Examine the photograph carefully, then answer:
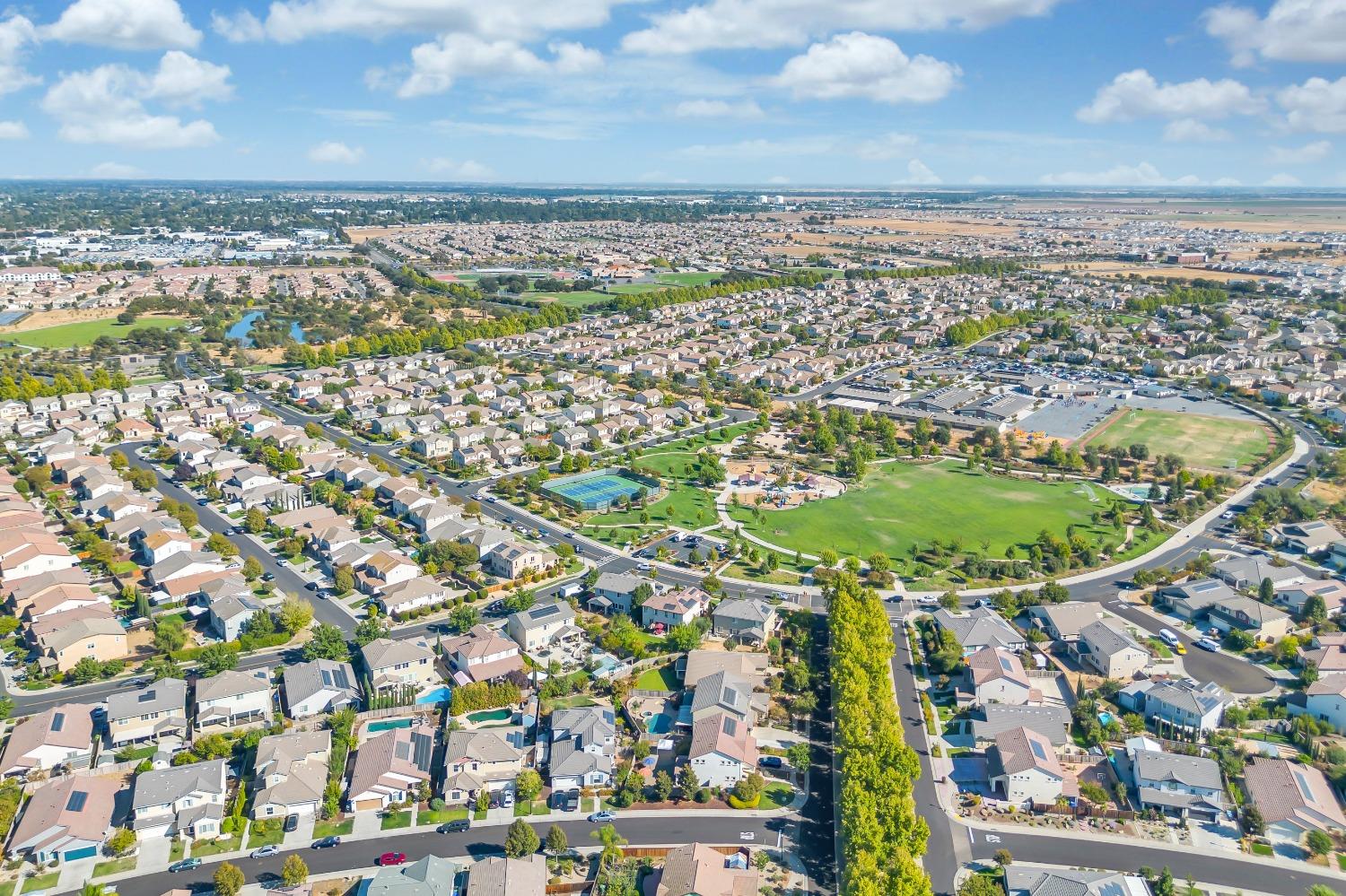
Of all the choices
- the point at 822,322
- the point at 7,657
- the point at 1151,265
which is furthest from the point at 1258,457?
the point at 1151,265

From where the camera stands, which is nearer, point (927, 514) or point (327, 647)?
point (327, 647)

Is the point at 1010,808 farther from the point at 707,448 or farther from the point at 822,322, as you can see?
the point at 822,322

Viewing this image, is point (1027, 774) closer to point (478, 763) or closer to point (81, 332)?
point (478, 763)

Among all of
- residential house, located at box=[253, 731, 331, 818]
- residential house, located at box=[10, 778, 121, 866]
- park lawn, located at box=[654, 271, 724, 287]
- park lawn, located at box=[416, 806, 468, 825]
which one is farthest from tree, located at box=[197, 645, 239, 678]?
park lawn, located at box=[654, 271, 724, 287]

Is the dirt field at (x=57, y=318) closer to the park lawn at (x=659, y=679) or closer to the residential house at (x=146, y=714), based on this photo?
the residential house at (x=146, y=714)

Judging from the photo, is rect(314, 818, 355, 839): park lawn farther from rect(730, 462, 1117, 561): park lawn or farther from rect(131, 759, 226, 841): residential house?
rect(730, 462, 1117, 561): park lawn

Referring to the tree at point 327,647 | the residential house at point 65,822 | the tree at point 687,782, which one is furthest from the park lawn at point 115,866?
the tree at point 687,782

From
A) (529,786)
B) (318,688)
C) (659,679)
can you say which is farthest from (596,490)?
(529,786)
